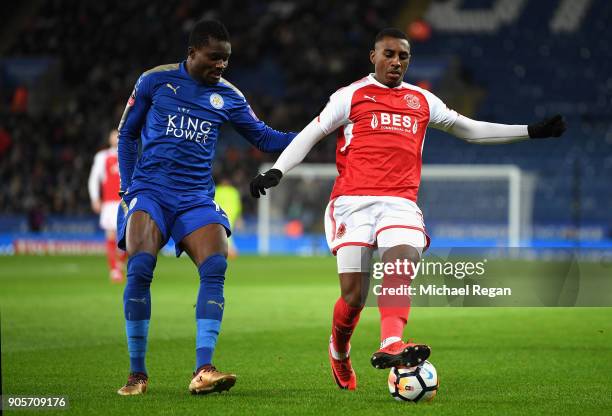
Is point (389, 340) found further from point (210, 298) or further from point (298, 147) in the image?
point (298, 147)

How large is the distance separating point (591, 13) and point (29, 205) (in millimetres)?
15729

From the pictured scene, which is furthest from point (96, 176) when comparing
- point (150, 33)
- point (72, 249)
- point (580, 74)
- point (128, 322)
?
point (580, 74)

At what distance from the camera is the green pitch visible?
5898mm

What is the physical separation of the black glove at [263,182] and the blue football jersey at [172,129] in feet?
1.70

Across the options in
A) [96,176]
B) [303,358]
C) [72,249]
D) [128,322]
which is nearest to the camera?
[128,322]

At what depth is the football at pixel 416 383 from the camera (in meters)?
5.84

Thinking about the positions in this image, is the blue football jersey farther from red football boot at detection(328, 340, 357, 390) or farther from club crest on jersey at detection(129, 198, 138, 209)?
red football boot at detection(328, 340, 357, 390)

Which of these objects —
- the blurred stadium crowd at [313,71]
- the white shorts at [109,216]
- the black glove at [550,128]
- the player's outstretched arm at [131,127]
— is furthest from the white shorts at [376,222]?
the blurred stadium crowd at [313,71]

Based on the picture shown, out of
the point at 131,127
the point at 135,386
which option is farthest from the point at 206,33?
the point at 135,386

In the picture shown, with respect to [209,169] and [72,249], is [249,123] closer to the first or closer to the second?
[209,169]

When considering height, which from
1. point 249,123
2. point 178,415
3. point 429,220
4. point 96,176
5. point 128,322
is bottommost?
point 178,415

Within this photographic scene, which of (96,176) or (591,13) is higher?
(591,13)

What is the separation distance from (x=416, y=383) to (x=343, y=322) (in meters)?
0.69

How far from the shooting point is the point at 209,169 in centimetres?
658
